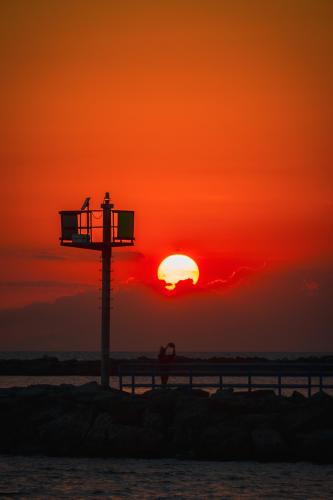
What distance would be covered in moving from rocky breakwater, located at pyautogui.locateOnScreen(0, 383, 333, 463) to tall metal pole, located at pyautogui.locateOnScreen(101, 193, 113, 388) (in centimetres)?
176

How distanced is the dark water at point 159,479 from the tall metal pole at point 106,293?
570 cm

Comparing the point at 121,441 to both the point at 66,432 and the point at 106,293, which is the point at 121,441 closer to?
the point at 66,432

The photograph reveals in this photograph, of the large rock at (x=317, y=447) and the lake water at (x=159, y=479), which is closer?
the lake water at (x=159, y=479)

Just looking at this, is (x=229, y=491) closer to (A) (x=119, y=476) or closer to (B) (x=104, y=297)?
(A) (x=119, y=476)

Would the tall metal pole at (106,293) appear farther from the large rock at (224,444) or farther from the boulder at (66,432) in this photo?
the large rock at (224,444)

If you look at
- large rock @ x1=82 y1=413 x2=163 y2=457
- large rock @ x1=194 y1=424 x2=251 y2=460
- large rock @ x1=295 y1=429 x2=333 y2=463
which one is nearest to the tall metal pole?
large rock @ x1=82 y1=413 x2=163 y2=457

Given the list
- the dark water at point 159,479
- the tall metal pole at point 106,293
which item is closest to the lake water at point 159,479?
the dark water at point 159,479

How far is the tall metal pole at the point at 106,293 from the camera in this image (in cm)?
3466

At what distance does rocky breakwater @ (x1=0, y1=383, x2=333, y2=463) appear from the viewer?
29047 millimetres

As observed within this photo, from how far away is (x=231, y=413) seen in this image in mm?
31453

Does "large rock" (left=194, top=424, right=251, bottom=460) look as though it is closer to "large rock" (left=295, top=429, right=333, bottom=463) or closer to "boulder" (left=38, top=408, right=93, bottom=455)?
"large rock" (left=295, top=429, right=333, bottom=463)

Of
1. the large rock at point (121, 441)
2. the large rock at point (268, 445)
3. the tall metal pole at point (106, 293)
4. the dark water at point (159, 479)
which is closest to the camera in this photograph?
the dark water at point (159, 479)

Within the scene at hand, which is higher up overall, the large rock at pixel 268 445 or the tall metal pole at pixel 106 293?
the tall metal pole at pixel 106 293

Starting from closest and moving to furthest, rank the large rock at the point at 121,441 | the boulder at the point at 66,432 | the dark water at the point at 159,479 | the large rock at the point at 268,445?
the dark water at the point at 159,479 → the large rock at the point at 268,445 → the large rock at the point at 121,441 → the boulder at the point at 66,432
